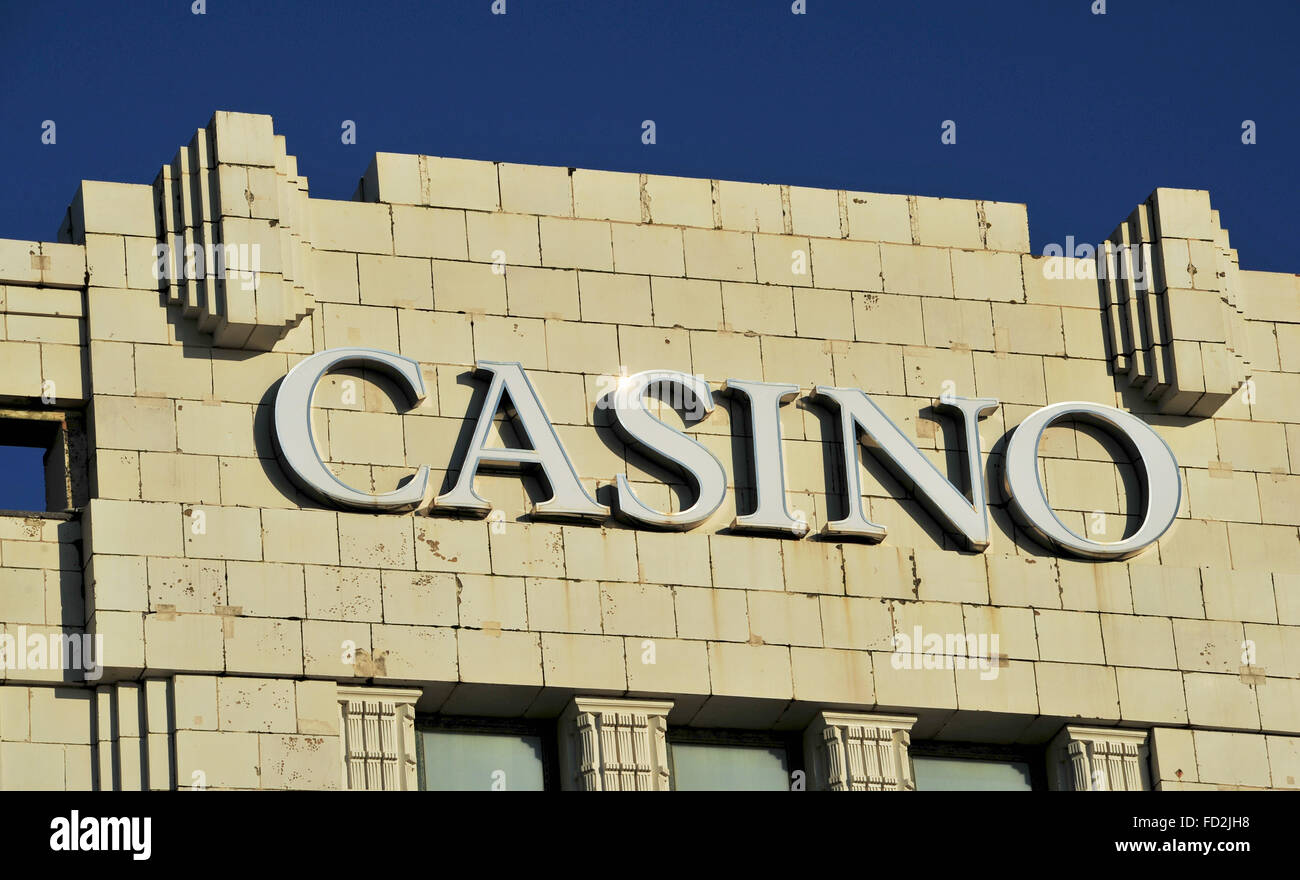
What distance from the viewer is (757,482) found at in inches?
1467

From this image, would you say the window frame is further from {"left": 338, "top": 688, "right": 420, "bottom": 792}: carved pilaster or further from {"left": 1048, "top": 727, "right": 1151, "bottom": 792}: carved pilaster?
{"left": 1048, "top": 727, "right": 1151, "bottom": 792}: carved pilaster

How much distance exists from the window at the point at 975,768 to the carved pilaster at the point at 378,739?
5.77 meters

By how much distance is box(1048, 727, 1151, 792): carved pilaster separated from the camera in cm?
3681

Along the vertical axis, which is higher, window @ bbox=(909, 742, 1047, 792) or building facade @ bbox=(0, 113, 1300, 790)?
building facade @ bbox=(0, 113, 1300, 790)

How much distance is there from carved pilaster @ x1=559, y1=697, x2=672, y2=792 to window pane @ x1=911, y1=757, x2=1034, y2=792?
3122 millimetres

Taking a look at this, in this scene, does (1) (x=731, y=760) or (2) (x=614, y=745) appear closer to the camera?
(2) (x=614, y=745)

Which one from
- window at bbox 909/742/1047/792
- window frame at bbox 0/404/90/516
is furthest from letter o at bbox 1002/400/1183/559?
window frame at bbox 0/404/90/516

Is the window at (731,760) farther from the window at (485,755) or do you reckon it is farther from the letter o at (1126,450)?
the letter o at (1126,450)

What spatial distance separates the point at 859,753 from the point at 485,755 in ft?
13.2

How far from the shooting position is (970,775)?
1471 inches

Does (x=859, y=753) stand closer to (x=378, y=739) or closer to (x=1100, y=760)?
(x=1100, y=760)

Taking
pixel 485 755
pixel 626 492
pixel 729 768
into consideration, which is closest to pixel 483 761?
pixel 485 755

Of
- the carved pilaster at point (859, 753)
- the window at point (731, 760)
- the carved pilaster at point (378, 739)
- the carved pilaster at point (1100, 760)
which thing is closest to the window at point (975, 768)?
the carved pilaster at point (1100, 760)

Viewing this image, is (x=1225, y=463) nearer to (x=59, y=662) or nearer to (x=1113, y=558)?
(x=1113, y=558)
